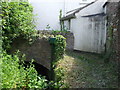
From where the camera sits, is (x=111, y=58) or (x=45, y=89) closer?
(x=45, y=89)

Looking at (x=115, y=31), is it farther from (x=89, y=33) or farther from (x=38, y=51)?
(x=38, y=51)

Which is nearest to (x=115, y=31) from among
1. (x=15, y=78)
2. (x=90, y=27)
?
(x=90, y=27)

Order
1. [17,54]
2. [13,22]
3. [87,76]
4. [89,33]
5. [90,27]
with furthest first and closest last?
1. [89,33]
2. [90,27]
3. [17,54]
4. [13,22]
5. [87,76]

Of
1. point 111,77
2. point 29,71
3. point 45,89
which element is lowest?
point 45,89

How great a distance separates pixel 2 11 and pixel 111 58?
212 inches

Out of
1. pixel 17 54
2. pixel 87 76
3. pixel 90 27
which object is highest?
pixel 90 27

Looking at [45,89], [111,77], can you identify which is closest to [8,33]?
[45,89]

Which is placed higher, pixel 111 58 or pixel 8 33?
pixel 8 33

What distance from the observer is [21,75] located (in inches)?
168

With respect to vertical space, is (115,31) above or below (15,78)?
above

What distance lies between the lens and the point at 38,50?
678 centimetres

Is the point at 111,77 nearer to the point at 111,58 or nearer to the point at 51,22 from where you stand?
the point at 111,58

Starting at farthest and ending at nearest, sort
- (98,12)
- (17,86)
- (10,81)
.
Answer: (98,12) < (17,86) < (10,81)

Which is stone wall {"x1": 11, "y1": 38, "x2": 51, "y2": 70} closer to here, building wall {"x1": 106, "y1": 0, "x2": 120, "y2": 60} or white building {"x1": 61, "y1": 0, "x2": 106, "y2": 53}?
building wall {"x1": 106, "y1": 0, "x2": 120, "y2": 60}
